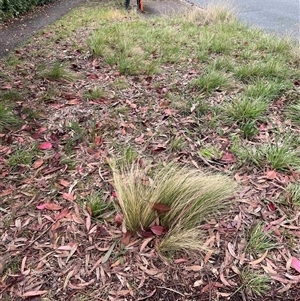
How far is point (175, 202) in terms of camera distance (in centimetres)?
211

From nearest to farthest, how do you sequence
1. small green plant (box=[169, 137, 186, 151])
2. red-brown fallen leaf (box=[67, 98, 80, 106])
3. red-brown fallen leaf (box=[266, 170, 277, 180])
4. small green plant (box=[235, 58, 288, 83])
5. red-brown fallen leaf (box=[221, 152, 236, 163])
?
red-brown fallen leaf (box=[266, 170, 277, 180]) < red-brown fallen leaf (box=[221, 152, 236, 163]) < small green plant (box=[169, 137, 186, 151]) < red-brown fallen leaf (box=[67, 98, 80, 106]) < small green plant (box=[235, 58, 288, 83])

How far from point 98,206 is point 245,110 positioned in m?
1.76

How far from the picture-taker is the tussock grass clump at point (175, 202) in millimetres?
1990

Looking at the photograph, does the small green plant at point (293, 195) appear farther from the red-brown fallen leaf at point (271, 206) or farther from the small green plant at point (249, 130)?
the small green plant at point (249, 130)

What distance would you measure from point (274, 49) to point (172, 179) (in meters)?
3.87

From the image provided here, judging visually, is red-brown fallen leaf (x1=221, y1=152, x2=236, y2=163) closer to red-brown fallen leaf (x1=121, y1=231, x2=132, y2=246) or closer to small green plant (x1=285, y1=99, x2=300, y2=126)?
small green plant (x1=285, y1=99, x2=300, y2=126)

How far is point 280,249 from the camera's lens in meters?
2.04

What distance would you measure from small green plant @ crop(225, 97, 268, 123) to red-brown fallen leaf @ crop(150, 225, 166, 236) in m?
1.58

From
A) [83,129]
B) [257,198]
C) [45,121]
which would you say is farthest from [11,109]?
[257,198]

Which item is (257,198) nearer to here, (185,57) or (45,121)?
(45,121)

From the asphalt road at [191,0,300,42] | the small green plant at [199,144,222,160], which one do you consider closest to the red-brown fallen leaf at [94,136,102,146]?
the small green plant at [199,144,222,160]

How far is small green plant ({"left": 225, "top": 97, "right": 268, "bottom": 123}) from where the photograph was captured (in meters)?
3.21

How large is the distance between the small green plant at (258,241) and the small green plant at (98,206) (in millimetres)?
892

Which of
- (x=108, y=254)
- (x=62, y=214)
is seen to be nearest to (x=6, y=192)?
(x=62, y=214)
